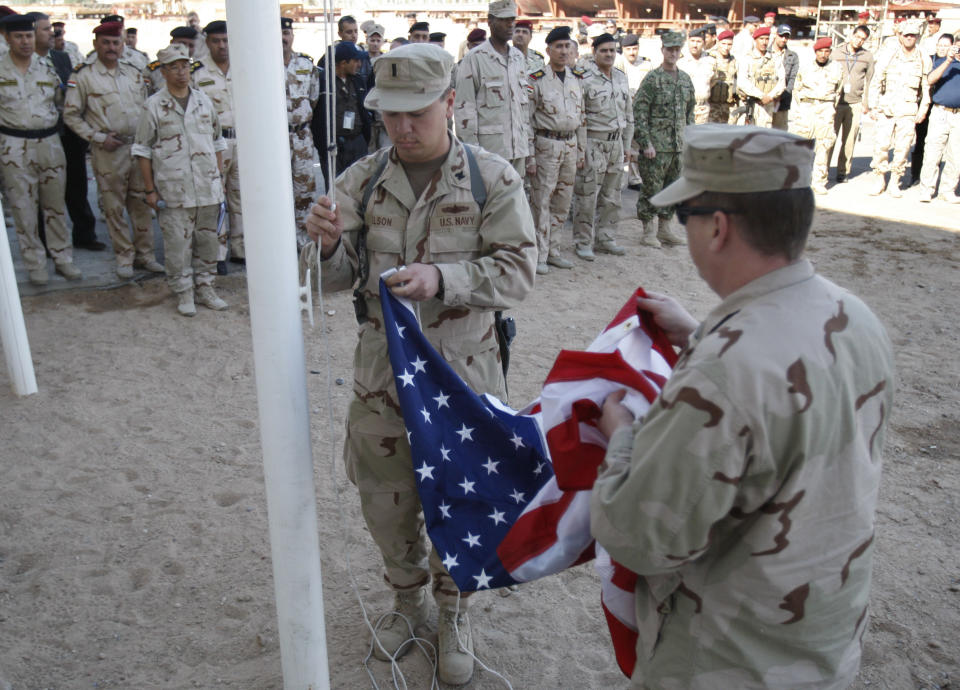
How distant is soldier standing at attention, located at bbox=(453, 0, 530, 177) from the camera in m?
8.05

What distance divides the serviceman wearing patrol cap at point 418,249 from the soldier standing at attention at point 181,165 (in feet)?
15.1

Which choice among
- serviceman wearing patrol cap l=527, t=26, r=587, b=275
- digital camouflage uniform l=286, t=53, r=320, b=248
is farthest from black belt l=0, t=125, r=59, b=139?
serviceman wearing patrol cap l=527, t=26, r=587, b=275

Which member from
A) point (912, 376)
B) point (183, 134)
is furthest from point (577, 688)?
point (183, 134)

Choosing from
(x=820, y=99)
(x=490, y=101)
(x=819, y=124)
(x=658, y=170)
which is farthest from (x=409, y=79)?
(x=819, y=124)

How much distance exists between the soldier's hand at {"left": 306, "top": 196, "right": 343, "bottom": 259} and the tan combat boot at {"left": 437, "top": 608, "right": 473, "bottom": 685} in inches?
60.1

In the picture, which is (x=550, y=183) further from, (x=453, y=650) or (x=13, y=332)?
(x=453, y=650)

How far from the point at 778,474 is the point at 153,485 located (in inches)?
157

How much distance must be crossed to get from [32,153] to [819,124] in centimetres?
1101

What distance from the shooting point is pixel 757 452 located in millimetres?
1483

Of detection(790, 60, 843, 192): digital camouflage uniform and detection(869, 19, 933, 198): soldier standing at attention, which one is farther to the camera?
detection(790, 60, 843, 192): digital camouflage uniform

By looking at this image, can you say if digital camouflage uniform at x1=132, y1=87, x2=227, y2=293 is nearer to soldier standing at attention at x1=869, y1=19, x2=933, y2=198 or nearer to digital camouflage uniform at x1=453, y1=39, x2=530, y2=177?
digital camouflage uniform at x1=453, y1=39, x2=530, y2=177

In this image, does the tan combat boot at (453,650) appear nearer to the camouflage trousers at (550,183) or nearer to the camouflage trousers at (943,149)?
the camouflage trousers at (550,183)

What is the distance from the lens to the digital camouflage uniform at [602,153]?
9.06 metres

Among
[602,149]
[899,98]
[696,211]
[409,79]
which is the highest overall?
[409,79]
